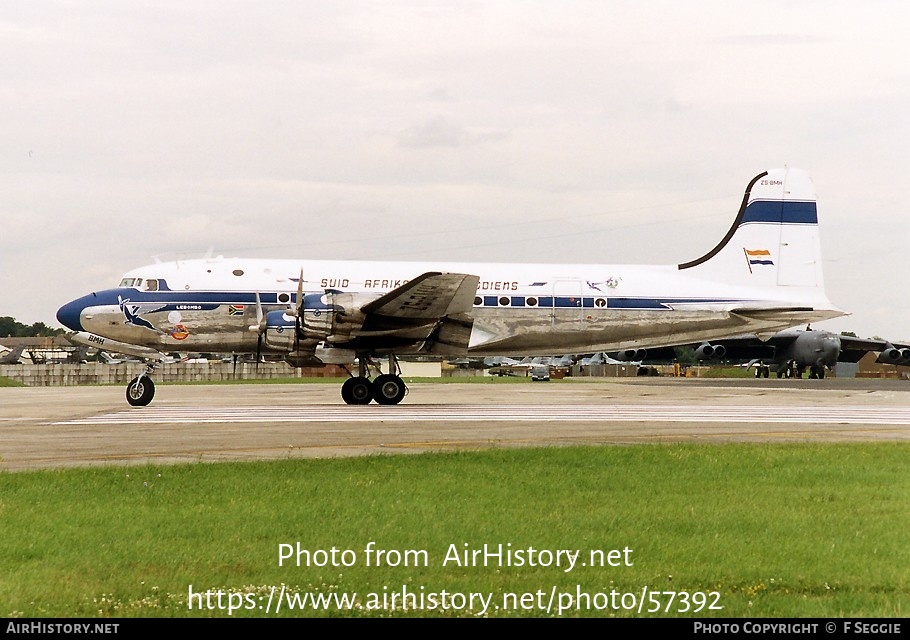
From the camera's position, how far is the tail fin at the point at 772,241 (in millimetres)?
35062

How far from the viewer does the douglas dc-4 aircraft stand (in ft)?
92.0

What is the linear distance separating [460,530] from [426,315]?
19.0 metres

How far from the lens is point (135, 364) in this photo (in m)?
76.6

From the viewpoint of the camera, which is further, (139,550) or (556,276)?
(556,276)

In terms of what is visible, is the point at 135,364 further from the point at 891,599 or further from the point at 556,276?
the point at 891,599

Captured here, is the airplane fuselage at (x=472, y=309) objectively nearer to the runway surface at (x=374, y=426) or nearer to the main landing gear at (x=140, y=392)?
the main landing gear at (x=140, y=392)

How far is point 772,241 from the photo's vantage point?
3581 cm

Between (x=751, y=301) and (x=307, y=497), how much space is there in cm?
2558

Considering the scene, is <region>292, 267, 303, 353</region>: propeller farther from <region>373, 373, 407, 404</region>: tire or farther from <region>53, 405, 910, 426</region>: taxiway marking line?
<region>373, 373, 407, 404</region>: tire

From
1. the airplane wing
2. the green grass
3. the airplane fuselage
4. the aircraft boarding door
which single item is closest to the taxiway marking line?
the airplane wing

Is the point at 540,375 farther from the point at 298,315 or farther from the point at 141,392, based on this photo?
the point at 141,392

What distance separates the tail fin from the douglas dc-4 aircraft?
0.07m

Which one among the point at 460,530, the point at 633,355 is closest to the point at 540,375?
the point at 633,355
